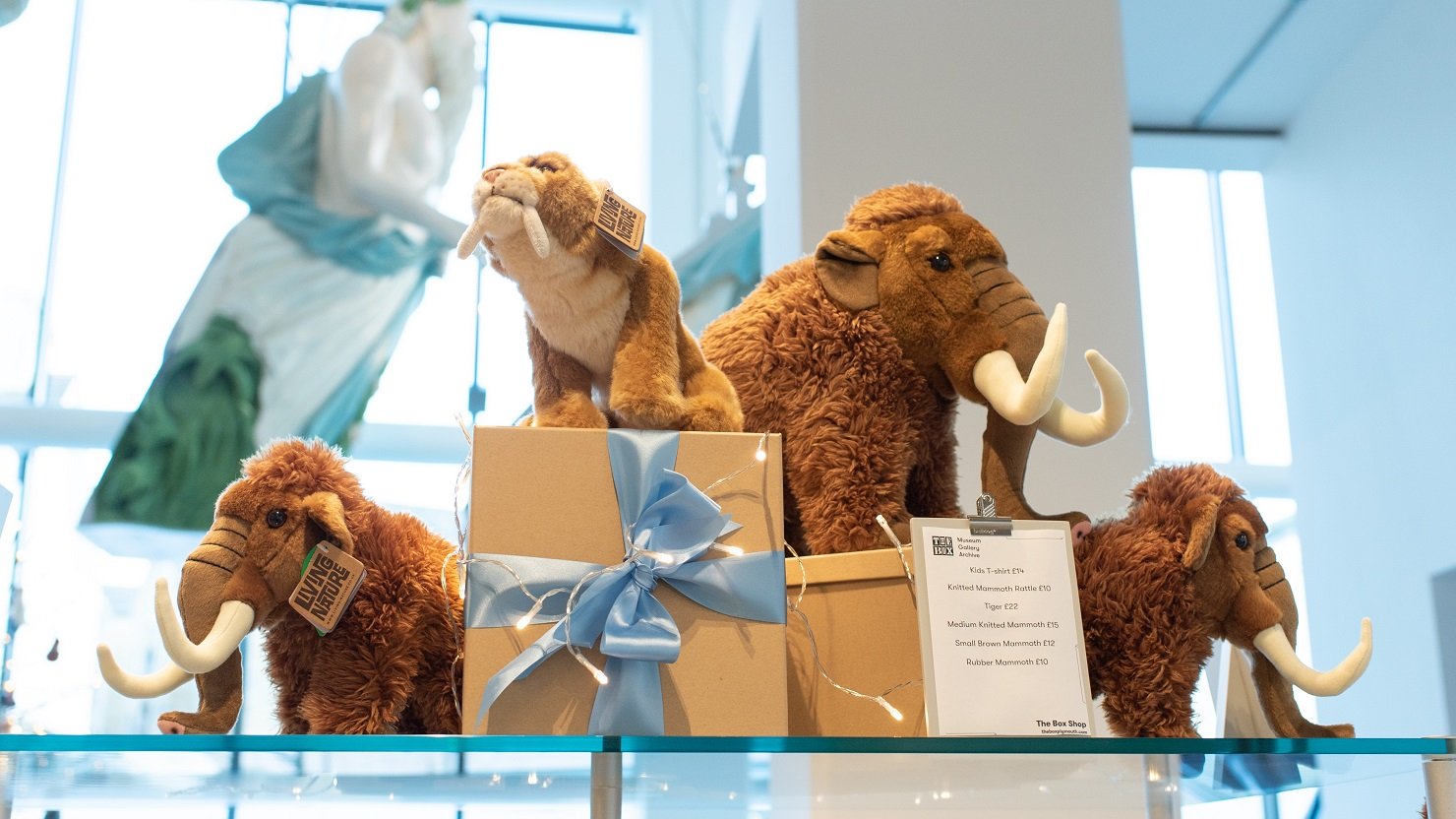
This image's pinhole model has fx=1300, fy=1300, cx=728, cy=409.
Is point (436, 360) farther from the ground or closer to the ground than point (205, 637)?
farther from the ground

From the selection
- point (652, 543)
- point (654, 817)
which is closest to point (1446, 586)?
point (654, 817)

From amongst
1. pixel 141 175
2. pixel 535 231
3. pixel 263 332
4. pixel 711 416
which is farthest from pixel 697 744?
pixel 141 175

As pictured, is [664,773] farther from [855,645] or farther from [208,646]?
[208,646]

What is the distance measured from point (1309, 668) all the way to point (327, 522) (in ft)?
1.96

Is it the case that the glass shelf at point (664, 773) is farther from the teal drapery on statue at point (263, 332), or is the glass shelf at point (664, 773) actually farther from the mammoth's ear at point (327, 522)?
the teal drapery on statue at point (263, 332)

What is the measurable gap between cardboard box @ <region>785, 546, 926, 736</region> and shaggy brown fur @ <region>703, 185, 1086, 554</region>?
0.12 feet

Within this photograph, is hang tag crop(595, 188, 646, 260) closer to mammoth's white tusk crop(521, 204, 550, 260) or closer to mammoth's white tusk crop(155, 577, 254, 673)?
mammoth's white tusk crop(521, 204, 550, 260)

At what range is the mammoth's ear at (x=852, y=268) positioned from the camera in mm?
893

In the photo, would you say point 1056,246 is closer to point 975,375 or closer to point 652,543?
point 975,375

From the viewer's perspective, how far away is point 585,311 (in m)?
0.80

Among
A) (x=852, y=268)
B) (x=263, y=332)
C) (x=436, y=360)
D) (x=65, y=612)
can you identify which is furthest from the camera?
(x=436, y=360)

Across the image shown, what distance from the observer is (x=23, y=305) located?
3.89m

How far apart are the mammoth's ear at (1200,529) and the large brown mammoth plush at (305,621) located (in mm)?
449

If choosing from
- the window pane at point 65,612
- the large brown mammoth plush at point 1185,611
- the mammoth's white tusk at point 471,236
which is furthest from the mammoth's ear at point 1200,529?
the window pane at point 65,612
